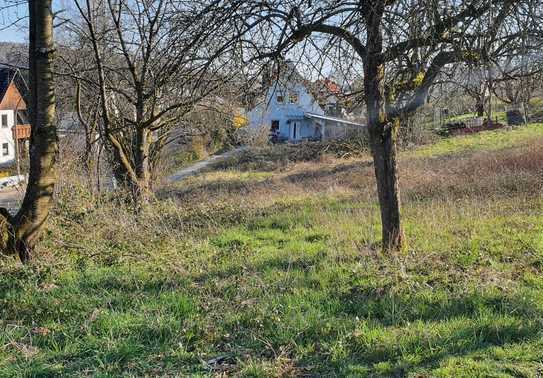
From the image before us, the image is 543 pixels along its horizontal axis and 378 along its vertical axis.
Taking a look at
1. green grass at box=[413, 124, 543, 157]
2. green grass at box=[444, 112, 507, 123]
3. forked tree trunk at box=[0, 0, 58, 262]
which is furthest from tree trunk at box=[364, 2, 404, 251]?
green grass at box=[444, 112, 507, 123]

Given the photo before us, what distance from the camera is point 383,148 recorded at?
21.2 ft

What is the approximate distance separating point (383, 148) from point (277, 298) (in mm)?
2646

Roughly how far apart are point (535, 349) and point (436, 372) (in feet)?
2.68

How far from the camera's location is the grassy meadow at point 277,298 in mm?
3631

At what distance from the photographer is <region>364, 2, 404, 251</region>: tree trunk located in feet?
21.0

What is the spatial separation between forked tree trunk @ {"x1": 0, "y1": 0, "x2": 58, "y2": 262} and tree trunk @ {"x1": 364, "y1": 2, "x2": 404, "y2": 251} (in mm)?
4322

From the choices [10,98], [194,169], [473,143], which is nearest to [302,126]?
[194,169]

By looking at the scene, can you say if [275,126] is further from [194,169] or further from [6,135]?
[6,135]

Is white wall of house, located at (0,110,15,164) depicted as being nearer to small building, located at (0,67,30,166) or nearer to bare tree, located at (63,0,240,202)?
small building, located at (0,67,30,166)

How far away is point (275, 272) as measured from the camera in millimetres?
5816

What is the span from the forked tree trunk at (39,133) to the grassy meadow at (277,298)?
1.38 ft

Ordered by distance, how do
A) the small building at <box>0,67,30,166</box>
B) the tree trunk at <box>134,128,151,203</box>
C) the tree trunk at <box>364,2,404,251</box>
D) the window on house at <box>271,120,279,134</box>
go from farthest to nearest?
the window on house at <box>271,120,279,134</box>
the small building at <box>0,67,30,166</box>
the tree trunk at <box>134,128,151,203</box>
the tree trunk at <box>364,2,404,251</box>

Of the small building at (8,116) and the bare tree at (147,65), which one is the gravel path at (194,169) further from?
the bare tree at (147,65)

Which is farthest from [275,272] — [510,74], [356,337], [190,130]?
[190,130]
